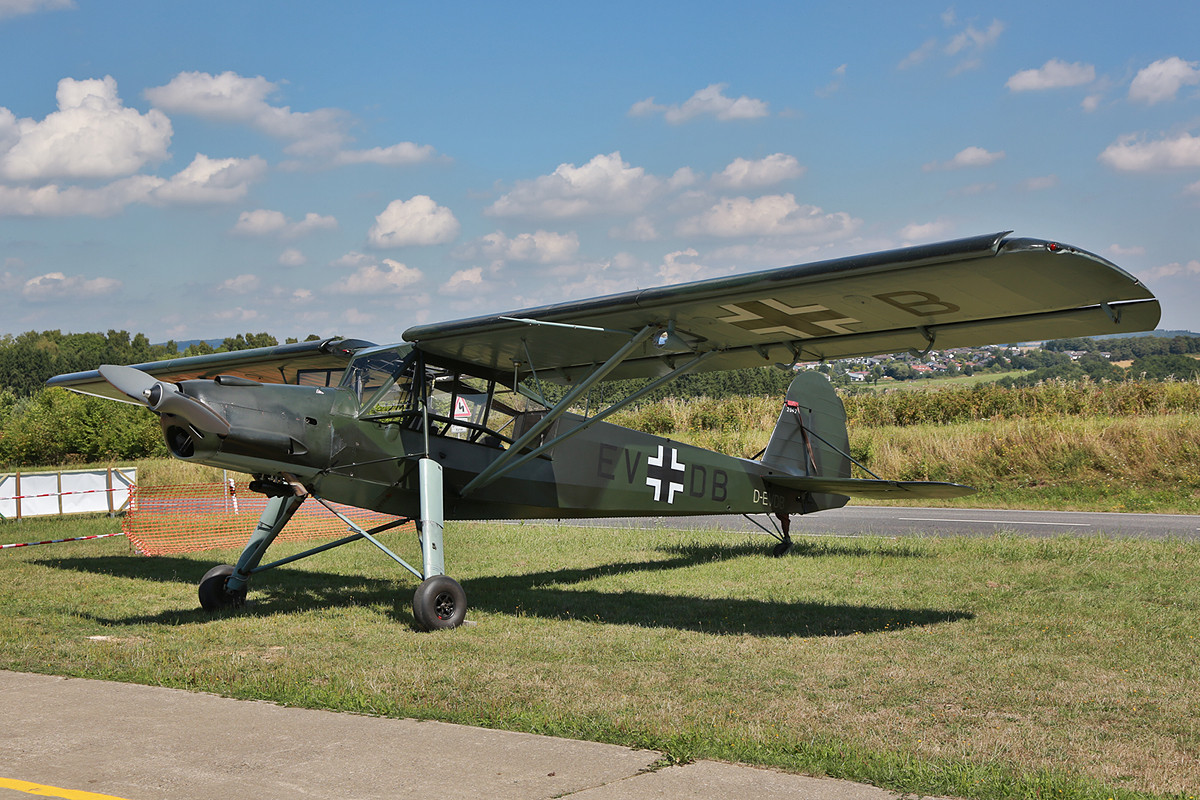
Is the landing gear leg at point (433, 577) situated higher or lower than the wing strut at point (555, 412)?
lower

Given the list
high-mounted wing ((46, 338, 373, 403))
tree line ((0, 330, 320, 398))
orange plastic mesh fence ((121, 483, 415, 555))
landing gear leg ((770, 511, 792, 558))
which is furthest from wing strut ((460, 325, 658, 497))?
tree line ((0, 330, 320, 398))

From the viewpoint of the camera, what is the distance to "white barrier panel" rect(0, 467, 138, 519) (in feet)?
65.1

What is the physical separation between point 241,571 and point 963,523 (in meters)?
12.7

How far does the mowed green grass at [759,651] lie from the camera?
4.50 meters

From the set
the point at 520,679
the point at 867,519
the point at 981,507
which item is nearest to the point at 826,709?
the point at 520,679

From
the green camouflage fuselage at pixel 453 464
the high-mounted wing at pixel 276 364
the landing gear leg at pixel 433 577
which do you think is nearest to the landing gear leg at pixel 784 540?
the green camouflage fuselage at pixel 453 464

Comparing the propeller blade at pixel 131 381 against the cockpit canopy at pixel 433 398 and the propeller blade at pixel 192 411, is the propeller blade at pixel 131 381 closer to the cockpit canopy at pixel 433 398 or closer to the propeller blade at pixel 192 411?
the propeller blade at pixel 192 411

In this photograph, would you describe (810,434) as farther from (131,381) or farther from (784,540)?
(131,381)

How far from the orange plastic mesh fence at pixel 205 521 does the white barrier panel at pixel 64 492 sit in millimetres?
719

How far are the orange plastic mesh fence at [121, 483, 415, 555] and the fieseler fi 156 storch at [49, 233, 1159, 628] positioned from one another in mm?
4995

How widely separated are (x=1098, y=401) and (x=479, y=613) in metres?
23.5

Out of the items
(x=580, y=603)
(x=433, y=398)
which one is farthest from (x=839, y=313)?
(x=433, y=398)

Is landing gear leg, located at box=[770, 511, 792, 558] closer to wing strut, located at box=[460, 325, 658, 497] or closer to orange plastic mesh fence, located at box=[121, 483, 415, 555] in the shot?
wing strut, located at box=[460, 325, 658, 497]

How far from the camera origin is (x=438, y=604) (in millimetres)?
7918
